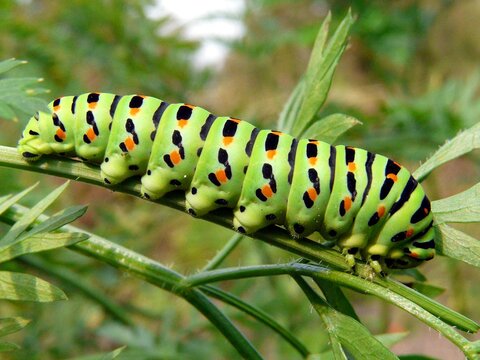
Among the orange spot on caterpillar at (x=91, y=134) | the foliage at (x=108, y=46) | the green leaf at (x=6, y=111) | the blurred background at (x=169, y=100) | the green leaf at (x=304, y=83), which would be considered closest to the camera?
the green leaf at (x=6, y=111)

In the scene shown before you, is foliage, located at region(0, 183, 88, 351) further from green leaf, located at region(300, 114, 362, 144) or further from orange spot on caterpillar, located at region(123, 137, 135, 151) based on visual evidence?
green leaf, located at region(300, 114, 362, 144)

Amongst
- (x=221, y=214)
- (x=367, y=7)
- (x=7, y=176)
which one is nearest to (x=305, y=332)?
(x=7, y=176)

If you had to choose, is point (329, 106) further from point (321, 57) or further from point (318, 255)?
point (318, 255)

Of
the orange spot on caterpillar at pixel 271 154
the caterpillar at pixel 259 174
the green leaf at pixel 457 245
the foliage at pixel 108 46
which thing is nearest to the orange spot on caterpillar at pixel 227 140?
the caterpillar at pixel 259 174

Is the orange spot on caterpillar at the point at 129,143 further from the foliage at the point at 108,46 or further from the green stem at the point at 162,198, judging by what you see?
the foliage at the point at 108,46

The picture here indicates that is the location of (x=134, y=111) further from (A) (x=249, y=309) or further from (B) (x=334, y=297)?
(B) (x=334, y=297)
